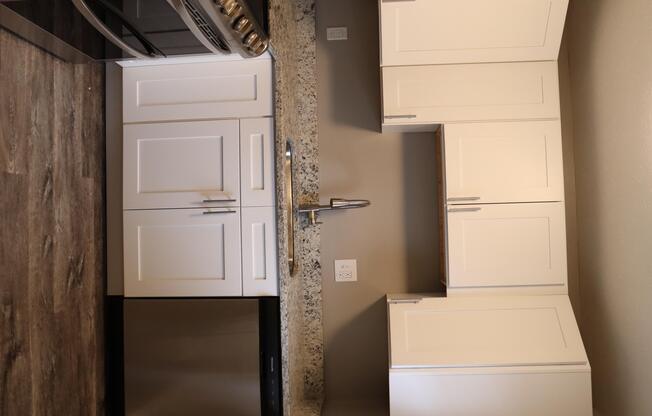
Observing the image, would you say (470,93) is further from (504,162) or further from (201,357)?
(201,357)

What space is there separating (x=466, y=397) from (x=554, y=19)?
1.59 m

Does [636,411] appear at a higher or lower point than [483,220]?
lower

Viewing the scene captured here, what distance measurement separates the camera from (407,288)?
2.09 metres

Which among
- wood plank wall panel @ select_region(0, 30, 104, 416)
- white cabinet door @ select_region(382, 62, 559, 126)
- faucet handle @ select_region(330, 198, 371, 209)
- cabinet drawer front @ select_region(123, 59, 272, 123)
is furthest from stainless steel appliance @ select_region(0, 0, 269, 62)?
faucet handle @ select_region(330, 198, 371, 209)

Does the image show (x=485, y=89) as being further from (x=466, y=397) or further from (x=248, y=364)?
(x=248, y=364)

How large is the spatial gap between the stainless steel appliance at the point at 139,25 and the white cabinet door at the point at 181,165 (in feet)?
1.12

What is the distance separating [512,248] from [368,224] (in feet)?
2.23

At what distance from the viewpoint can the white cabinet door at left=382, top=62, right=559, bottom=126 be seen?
1.80m

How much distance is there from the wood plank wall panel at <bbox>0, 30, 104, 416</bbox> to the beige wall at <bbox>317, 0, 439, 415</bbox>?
1038 millimetres

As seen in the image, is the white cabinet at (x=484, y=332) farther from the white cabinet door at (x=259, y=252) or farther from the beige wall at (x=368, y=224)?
the white cabinet door at (x=259, y=252)

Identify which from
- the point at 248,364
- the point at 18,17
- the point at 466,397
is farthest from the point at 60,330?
the point at 466,397

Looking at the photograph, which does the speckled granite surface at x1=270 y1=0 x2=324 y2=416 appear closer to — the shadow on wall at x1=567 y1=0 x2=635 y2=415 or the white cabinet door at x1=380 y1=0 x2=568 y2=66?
the white cabinet door at x1=380 y1=0 x2=568 y2=66

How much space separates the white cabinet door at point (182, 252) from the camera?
164 cm

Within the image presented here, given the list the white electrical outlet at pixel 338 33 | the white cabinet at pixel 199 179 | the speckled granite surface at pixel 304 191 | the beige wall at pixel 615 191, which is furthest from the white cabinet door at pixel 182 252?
the beige wall at pixel 615 191
